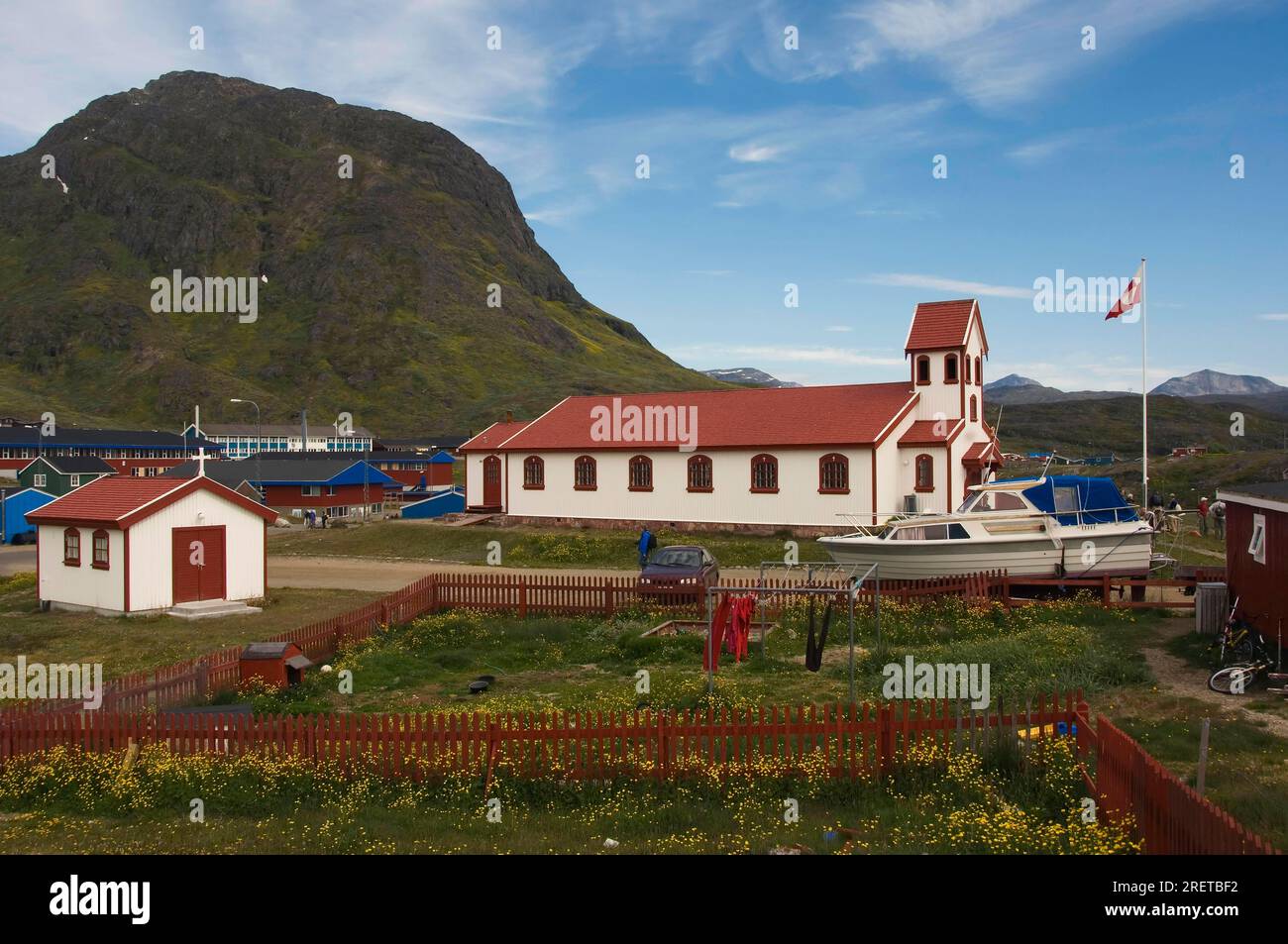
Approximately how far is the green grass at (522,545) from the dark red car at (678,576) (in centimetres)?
830

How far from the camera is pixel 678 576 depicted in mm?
24016

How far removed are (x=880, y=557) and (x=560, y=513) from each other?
20.8m

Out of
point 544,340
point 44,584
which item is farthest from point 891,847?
point 544,340

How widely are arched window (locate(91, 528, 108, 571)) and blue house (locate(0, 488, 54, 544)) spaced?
2875cm

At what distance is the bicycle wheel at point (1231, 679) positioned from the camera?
46.7 ft

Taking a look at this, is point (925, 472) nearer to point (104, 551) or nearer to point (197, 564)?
point (197, 564)

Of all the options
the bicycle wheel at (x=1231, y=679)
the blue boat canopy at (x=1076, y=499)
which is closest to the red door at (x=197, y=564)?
the blue boat canopy at (x=1076, y=499)

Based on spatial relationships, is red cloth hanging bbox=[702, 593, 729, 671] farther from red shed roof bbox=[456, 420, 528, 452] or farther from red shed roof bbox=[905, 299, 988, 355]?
red shed roof bbox=[456, 420, 528, 452]

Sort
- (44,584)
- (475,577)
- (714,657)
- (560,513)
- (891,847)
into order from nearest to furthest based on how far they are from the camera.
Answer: (891,847) → (714,657) → (475,577) → (44,584) → (560,513)

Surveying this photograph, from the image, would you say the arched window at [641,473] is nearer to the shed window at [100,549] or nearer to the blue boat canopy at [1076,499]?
the blue boat canopy at [1076,499]

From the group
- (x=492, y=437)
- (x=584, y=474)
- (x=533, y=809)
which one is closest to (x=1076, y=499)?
(x=533, y=809)

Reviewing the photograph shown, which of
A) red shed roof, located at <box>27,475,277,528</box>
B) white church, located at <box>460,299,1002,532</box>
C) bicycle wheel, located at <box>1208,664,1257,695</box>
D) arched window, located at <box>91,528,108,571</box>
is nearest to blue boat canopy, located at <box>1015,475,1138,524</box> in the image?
bicycle wheel, located at <box>1208,664,1257,695</box>

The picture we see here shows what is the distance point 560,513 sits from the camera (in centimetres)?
4316

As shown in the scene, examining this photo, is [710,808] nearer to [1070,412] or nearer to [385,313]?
[1070,412]
